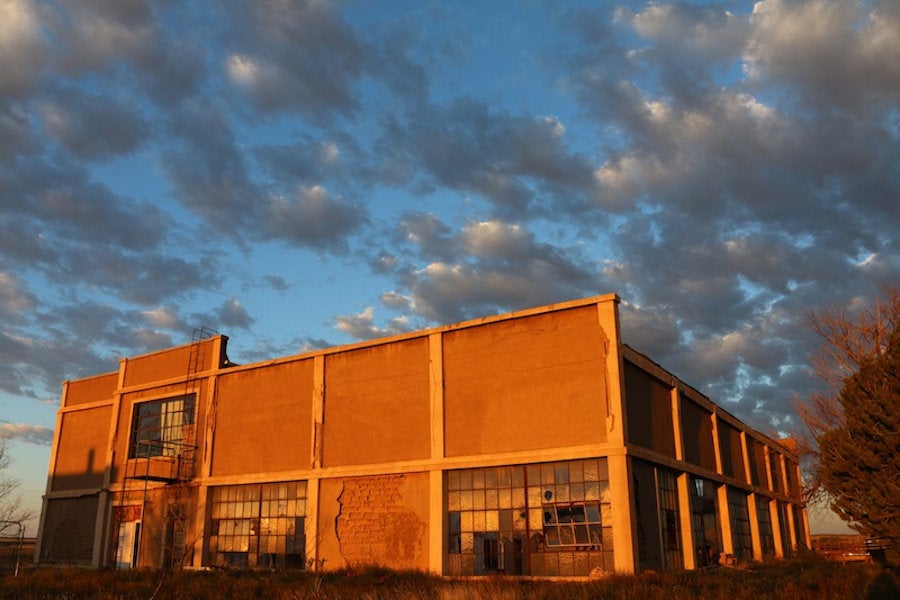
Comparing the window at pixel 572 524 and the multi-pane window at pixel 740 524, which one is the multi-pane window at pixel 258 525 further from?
the multi-pane window at pixel 740 524

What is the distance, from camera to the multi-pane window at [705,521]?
24.0 metres

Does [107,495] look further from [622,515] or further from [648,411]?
[648,411]

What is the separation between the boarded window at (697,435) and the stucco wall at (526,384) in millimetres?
6554

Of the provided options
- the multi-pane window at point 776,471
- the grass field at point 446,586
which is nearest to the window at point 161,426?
the grass field at point 446,586

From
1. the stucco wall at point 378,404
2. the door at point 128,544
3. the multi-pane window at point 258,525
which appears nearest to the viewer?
the stucco wall at point 378,404

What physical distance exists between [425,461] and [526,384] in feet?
13.0

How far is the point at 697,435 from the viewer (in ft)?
87.2

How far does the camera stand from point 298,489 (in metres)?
25.0

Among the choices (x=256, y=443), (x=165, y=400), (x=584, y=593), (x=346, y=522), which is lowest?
(x=584, y=593)

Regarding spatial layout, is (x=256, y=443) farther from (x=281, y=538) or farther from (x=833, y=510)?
(x=833, y=510)

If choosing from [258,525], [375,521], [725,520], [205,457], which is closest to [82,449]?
[205,457]

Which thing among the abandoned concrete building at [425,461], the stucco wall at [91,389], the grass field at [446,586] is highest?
the stucco wall at [91,389]

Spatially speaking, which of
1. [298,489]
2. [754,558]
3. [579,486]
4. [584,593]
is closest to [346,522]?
[298,489]

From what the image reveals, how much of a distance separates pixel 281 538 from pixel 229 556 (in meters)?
2.71
